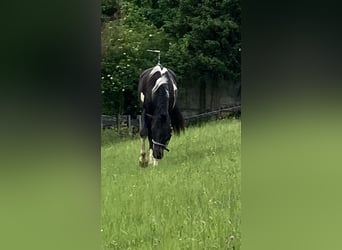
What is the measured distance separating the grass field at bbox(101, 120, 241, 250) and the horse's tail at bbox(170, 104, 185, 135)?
4 centimetres

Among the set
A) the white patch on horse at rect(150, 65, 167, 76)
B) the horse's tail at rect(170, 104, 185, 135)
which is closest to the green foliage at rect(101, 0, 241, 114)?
the white patch on horse at rect(150, 65, 167, 76)

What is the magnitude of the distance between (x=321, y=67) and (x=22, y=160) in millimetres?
1499

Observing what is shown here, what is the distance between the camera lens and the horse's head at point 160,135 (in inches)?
107

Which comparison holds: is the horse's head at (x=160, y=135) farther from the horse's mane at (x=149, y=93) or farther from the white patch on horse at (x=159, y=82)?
the white patch on horse at (x=159, y=82)

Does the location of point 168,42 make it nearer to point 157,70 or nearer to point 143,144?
point 157,70

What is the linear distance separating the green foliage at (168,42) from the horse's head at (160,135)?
12cm

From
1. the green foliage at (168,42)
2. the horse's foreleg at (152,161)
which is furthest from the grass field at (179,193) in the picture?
the green foliage at (168,42)

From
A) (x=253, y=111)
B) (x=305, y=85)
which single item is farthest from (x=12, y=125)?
(x=305, y=85)

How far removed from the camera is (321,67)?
2705 millimetres

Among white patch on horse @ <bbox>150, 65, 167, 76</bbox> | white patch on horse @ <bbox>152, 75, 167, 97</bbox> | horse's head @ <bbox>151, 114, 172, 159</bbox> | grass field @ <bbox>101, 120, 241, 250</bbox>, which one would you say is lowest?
grass field @ <bbox>101, 120, 241, 250</bbox>

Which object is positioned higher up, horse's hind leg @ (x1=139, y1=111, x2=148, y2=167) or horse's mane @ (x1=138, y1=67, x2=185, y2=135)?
horse's mane @ (x1=138, y1=67, x2=185, y2=135)

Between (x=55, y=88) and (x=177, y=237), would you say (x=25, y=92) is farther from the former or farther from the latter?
(x=177, y=237)

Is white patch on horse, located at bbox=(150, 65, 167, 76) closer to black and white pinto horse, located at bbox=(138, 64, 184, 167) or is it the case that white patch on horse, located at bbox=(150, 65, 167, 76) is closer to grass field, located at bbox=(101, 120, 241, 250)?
black and white pinto horse, located at bbox=(138, 64, 184, 167)

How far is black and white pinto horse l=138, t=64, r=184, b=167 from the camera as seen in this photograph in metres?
2.72
